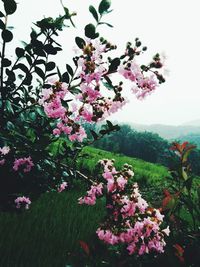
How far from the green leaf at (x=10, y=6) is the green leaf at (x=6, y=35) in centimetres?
9

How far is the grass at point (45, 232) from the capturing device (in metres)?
2.59

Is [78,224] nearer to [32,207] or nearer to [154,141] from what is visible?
[32,207]

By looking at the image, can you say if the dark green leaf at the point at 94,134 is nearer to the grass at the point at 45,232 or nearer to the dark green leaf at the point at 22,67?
the dark green leaf at the point at 22,67

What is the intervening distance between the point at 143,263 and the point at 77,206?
2438 millimetres

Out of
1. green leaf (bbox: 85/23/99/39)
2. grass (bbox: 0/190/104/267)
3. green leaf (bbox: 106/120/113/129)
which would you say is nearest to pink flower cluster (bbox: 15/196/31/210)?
grass (bbox: 0/190/104/267)

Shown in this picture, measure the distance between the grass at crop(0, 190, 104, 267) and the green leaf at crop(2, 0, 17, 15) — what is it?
1.58 m

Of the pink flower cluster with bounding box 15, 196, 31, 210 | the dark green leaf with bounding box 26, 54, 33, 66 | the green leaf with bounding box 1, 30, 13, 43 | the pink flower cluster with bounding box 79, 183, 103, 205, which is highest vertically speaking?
the green leaf with bounding box 1, 30, 13, 43

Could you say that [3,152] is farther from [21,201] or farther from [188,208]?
[188,208]

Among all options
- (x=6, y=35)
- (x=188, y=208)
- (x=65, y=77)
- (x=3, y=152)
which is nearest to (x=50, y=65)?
(x=65, y=77)

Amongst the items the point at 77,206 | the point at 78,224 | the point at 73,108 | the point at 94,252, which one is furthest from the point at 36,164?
the point at 77,206

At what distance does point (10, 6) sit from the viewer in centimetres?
163

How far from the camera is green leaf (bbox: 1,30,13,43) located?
5.54 feet

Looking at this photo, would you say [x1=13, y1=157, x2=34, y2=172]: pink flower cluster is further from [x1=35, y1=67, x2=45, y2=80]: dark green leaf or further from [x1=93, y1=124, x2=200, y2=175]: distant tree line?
[x1=93, y1=124, x2=200, y2=175]: distant tree line

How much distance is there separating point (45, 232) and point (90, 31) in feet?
6.73
